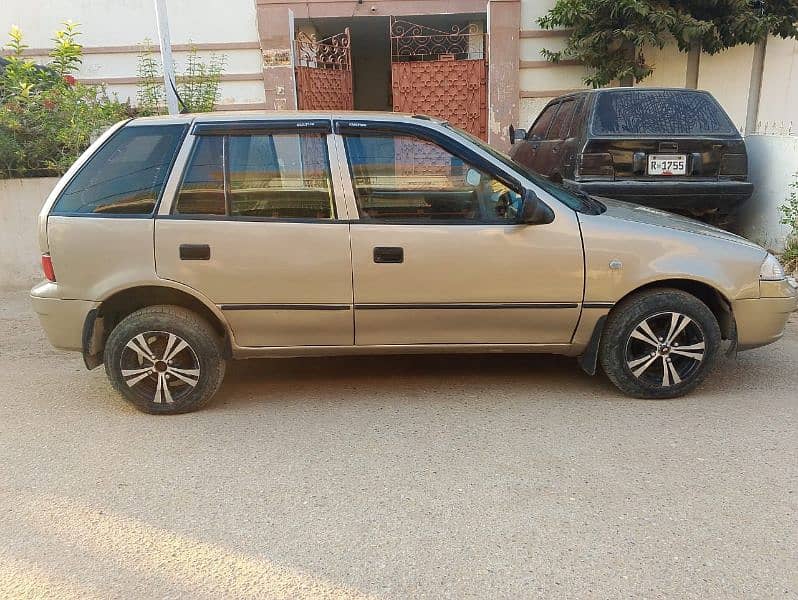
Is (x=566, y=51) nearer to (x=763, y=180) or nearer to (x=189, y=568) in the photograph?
(x=763, y=180)

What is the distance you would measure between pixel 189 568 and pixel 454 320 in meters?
1.99

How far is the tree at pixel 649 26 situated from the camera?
332 inches

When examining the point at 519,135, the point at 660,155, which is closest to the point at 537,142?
the point at 519,135

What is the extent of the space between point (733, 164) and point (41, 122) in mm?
7281

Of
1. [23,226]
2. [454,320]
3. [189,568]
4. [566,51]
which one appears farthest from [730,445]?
[566,51]

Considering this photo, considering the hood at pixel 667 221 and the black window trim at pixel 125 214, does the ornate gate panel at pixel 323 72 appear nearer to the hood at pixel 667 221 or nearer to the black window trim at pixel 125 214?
the black window trim at pixel 125 214

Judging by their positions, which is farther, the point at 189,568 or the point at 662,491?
the point at 662,491

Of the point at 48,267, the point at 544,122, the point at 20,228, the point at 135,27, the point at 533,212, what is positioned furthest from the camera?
the point at 135,27

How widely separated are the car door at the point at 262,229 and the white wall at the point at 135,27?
6.86 m

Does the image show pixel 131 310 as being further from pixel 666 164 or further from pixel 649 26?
pixel 649 26

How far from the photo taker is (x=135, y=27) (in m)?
10.0

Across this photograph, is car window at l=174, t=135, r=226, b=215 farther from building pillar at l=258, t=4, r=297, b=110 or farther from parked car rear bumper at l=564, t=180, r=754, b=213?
building pillar at l=258, t=4, r=297, b=110

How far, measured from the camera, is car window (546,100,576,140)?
6723 millimetres

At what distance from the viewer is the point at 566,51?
9586mm
